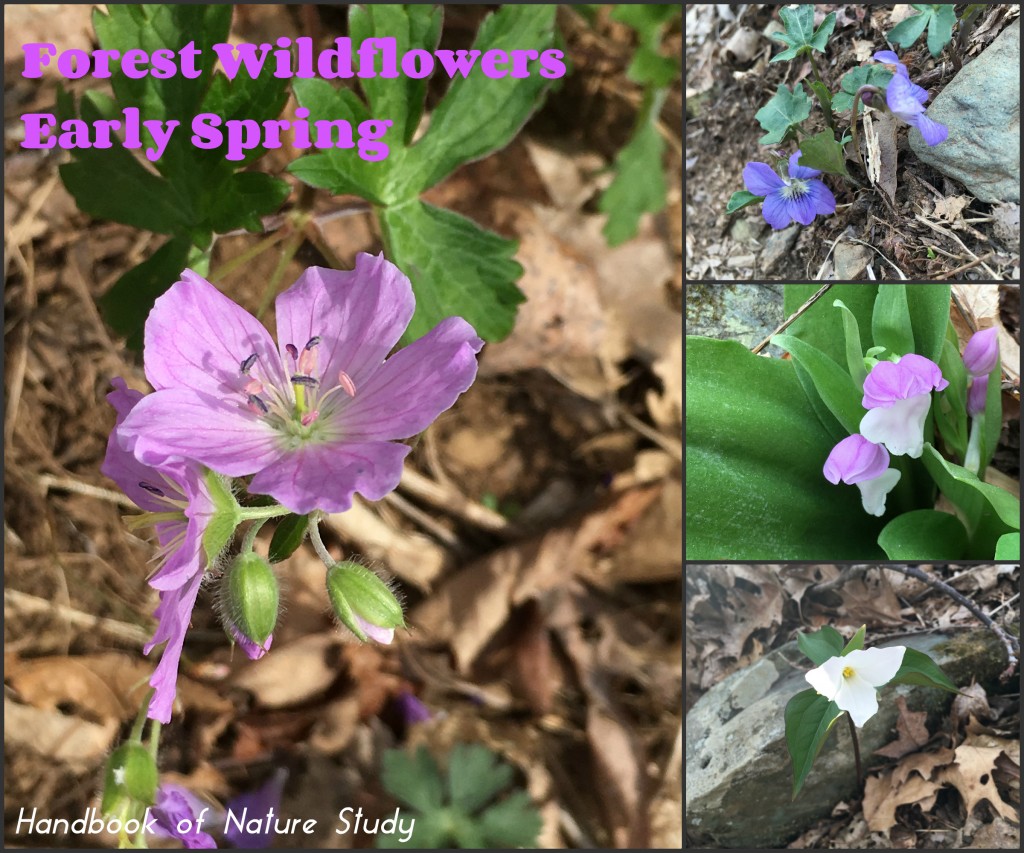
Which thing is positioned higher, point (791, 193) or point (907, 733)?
point (791, 193)

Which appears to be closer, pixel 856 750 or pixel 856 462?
pixel 856 462

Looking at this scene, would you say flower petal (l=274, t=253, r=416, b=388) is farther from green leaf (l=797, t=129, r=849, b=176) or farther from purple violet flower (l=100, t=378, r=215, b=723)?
green leaf (l=797, t=129, r=849, b=176)

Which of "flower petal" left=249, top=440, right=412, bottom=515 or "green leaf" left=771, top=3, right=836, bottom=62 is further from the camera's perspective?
"green leaf" left=771, top=3, right=836, bottom=62

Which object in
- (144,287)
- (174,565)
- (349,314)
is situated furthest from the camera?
(144,287)

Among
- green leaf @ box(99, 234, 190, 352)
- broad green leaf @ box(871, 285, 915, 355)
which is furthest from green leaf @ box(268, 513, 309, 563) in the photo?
broad green leaf @ box(871, 285, 915, 355)

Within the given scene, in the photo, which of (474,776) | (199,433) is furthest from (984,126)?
(474,776)

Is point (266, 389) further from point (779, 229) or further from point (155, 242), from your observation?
point (155, 242)

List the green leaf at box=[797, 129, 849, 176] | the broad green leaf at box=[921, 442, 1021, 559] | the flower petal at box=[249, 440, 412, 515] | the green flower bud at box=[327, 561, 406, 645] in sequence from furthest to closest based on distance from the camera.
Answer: the green leaf at box=[797, 129, 849, 176]
the broad green leaf at box=[921, 442, 1021, 559]
the green flower bud at box=[327, 561, 406, 645]
the flower petal at box=[249, 440, 412, 515]

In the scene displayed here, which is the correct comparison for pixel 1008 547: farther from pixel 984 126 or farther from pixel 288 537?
pixel 288 537
